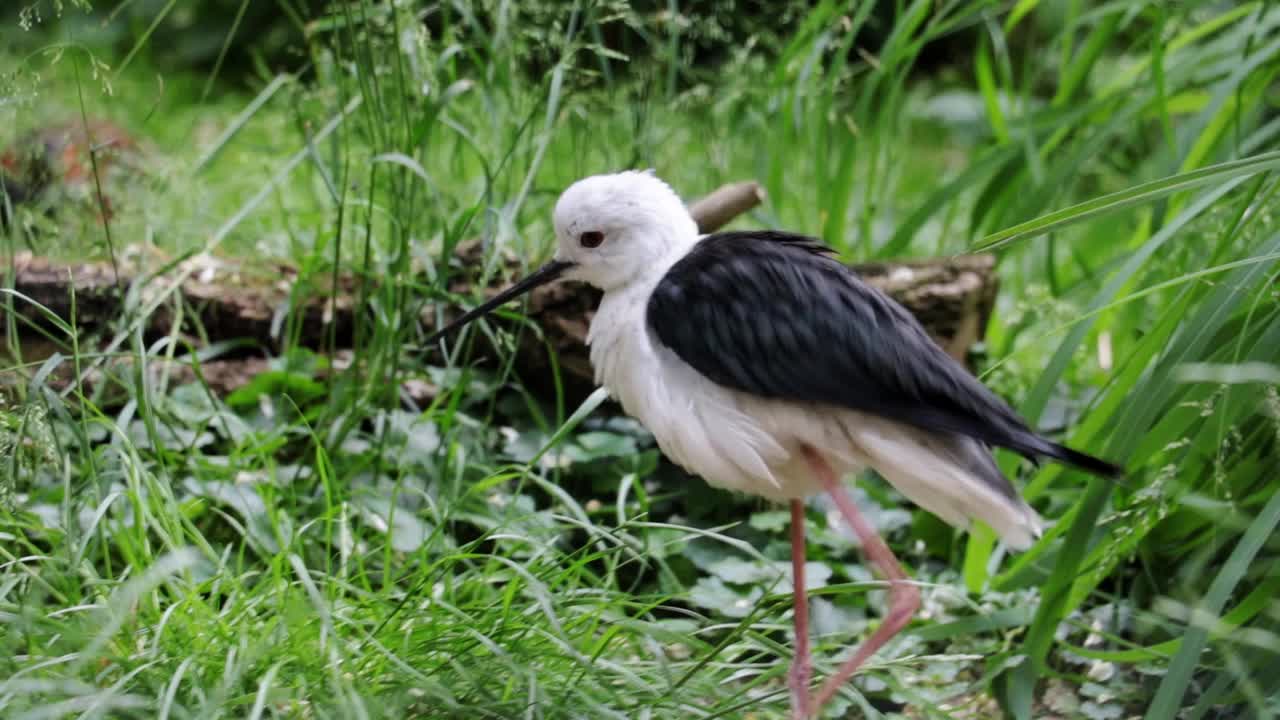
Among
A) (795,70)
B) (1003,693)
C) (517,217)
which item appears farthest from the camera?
(795,70)

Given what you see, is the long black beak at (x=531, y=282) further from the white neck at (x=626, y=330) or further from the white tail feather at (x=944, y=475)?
the white tail feather at (x=944, y=475)

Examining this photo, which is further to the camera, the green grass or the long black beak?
the long black beak

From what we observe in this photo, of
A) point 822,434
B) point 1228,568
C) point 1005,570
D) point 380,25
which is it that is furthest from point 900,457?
point 380,25

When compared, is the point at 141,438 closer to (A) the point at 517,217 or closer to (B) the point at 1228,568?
(A) the point at 517,217

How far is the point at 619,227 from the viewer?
1846 mm

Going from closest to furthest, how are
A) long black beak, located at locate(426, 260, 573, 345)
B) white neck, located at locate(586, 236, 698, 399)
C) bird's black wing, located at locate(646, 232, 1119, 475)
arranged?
bird's black wing, located at locate(646, 232, 1119, 475)
white neck, located at locate(586, 236, 698, 399)
long black beak, located at locate(426, 260, 573, 345)

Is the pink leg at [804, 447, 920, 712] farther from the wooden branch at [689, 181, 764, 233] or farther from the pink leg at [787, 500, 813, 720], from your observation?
the wooden branch at [689, 181, 764, 233]

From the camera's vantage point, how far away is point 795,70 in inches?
125

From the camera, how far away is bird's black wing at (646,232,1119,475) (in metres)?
1.68

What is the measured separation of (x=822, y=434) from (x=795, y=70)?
1.63m

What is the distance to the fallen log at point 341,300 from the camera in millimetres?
2529

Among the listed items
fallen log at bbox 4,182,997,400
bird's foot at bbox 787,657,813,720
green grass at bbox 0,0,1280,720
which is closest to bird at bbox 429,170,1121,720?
bird's foot at bbox 787,657,813,720

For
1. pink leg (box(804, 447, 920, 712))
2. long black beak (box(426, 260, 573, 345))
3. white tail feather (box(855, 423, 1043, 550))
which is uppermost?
long black beak (box(426, 260, 573, 345))

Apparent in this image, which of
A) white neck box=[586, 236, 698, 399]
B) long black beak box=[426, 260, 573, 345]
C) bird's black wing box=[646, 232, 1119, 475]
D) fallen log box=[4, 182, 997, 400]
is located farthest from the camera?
fallen log box=[4, 182, 997, 400]
